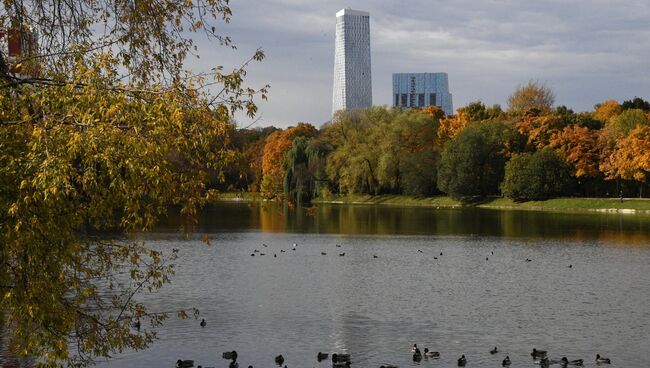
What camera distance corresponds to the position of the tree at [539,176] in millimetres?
84938

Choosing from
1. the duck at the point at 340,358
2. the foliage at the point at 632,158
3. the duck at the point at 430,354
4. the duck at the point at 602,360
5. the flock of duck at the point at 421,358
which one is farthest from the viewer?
the foliage at the point at 632,158

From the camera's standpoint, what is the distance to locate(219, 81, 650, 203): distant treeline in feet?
280

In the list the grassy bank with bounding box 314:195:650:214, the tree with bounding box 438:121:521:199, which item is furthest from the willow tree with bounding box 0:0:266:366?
the tree with bounding box 438:121:521:199

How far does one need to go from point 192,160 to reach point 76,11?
3.72 m

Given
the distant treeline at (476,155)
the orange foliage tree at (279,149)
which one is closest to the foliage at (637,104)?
the distant treeline at (476,155)

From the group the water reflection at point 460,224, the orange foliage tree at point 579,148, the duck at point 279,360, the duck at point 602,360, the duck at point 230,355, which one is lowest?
the duck at point 602,360

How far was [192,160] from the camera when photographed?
430 inches

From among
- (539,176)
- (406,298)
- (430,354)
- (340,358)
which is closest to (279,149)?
(539,176)

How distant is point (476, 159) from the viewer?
Answer: 90.4 meters

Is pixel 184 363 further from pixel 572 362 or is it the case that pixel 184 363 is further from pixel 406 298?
pixel 406 298

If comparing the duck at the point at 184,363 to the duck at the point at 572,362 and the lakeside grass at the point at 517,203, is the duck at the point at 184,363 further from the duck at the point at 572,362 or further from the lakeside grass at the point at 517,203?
the lakeside grass at the point at 517,203

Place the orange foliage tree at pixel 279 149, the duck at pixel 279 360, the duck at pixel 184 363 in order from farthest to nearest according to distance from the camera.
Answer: the orange foliage tree at pixel 279 149
the duck at pixel 279 360
the duck at pixel 184 363

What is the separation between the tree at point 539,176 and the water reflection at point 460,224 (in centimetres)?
570

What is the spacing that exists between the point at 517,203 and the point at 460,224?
27365mm
